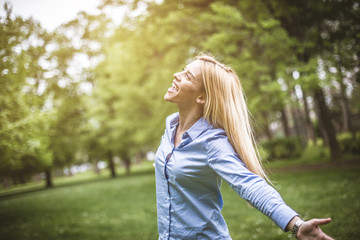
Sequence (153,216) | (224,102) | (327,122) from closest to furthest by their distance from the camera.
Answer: (224,102) < (153,216) < (327,122)

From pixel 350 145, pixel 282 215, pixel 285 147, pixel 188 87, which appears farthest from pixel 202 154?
pixel 285 147

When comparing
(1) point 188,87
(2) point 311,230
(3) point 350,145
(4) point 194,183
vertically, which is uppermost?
(1) point 188,87

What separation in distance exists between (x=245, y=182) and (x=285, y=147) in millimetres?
19358

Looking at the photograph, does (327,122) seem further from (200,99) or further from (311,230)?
(311,230)

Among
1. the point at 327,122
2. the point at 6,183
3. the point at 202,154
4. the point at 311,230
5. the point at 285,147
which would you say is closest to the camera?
the point at 311,230

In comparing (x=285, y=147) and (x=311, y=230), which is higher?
(x=311, y=230)

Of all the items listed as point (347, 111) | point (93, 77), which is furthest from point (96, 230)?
point (93, 77)

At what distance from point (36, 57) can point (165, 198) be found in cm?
615

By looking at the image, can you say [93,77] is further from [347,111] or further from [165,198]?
[165,198]

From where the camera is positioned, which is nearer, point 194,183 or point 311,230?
point 311,230

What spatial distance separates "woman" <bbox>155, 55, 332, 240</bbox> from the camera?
5.60ft

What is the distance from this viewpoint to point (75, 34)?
945 inches

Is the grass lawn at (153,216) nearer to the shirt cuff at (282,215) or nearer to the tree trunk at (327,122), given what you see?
the tree trunk at (327,122)

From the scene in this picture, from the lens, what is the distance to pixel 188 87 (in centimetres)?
196
